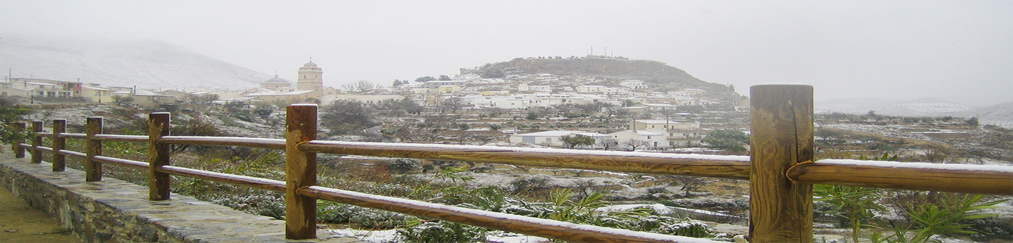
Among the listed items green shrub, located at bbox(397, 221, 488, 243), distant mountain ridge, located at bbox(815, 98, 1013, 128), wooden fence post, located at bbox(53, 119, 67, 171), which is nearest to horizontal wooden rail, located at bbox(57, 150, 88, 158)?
wooden fence post, located at bbox(53, 119, 67, 171)

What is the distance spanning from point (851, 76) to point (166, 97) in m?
48.7

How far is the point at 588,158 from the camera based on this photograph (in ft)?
5.30

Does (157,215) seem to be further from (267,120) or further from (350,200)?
(267,120)

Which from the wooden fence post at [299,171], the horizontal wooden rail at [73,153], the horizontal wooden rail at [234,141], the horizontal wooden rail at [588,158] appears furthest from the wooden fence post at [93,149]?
the horizontal wooden rail at [588,158]

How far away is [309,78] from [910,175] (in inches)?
3625

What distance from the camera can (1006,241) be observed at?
8.37 feet

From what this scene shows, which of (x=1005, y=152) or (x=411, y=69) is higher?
(x=411, y=69)

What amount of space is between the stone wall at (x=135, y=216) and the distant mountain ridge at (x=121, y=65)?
3167 inches

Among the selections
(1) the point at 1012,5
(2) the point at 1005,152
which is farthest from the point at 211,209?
(2) the point at 1005,152

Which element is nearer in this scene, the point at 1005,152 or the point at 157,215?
the point at 157,215

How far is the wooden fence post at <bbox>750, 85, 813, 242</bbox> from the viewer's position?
122 centimetres

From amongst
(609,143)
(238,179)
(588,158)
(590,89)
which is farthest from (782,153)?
(590,89)

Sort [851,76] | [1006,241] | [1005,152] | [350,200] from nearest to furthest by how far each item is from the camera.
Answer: [350,200] < [1006,241] < [1005,152] < [851,76]

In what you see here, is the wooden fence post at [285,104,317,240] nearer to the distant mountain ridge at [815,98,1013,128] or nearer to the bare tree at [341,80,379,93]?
the distant mountain ridge at [815,98,1013,128]
